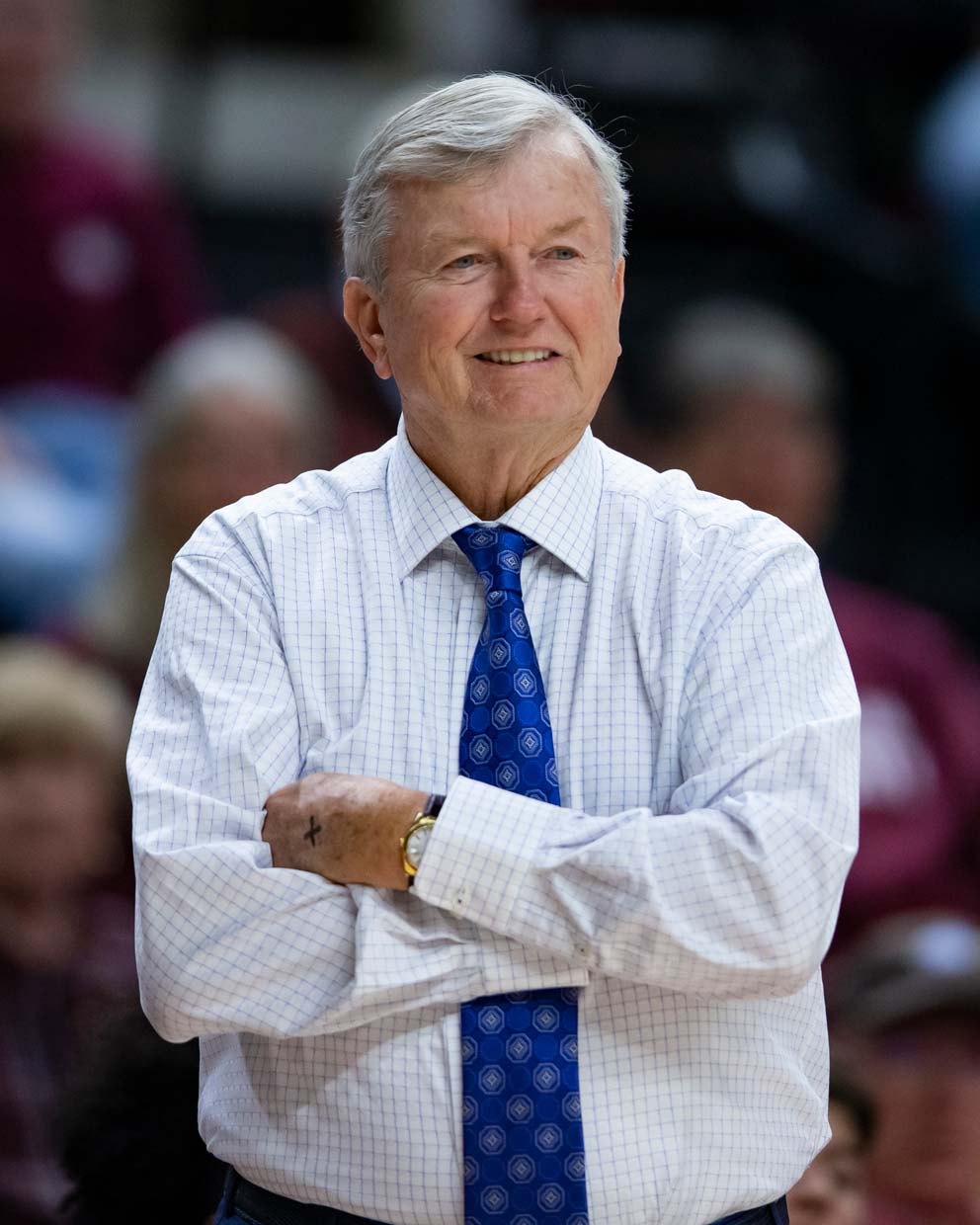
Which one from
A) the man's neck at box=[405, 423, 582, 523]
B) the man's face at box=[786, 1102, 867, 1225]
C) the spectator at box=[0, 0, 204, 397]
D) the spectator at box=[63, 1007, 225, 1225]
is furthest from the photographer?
the spectator at box=[0, 0, 204, 397]

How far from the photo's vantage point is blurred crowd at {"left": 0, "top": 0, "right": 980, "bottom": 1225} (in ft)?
9.08

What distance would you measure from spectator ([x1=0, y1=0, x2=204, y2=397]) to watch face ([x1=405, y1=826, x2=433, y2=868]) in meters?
3.14

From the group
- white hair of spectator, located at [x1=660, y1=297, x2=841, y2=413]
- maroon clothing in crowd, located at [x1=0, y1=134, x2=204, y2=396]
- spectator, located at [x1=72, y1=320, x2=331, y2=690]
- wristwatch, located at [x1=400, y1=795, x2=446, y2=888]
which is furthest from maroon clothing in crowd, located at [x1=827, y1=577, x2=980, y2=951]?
wristwatch, located at [x1=400, y1=795, x2=446, y2=888]

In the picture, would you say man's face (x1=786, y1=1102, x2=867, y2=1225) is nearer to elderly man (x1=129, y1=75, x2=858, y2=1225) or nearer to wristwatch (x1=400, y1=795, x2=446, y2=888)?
elderly man (x1=129, y1=75, x2=858, y2=1225)

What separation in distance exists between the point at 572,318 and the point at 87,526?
8.60ft

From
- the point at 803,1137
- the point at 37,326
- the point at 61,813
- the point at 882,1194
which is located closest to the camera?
the point at 803,1137

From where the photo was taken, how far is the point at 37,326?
452 cm

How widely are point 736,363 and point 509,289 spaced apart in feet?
7.79

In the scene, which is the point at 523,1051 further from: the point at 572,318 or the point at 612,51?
the point at 612,51

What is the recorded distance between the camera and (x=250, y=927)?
1616 mm

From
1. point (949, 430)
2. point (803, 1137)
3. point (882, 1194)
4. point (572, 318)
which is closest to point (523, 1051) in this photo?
point (803, 1137)

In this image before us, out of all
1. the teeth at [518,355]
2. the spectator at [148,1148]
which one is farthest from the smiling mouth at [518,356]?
the spectator at [148,1148]

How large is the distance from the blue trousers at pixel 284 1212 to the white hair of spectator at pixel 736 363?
2.43m

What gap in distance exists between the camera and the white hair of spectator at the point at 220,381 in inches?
145
